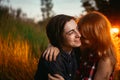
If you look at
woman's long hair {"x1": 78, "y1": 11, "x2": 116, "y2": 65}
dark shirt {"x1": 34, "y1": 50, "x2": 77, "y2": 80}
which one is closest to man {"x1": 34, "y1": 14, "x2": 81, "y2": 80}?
dark shirt {"x1": 34, "y1": 50, "x2": 77, "y2": 80}

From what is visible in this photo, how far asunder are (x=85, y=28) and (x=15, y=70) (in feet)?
8.65

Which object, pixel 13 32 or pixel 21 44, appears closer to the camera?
pixel 21 44

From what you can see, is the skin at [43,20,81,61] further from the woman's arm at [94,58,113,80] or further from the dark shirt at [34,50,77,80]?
the woman's arm at [94,58,113,80]

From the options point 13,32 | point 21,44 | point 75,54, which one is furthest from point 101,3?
point 75,54

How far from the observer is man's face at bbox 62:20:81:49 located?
15.7ft

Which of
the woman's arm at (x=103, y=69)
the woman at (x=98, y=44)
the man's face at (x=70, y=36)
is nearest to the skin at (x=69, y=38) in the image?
the man's face at (x=70, y=36)

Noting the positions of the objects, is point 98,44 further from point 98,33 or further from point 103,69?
point 103,69

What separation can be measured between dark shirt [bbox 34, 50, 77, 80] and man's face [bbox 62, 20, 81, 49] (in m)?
0.12

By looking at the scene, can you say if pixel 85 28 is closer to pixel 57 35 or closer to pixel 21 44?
pixel 57 35

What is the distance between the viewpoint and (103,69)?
4.92 metres

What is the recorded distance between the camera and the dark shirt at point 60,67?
185 inches

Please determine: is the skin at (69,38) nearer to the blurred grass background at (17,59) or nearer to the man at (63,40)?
the man at (63,40)

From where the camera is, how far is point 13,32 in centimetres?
944

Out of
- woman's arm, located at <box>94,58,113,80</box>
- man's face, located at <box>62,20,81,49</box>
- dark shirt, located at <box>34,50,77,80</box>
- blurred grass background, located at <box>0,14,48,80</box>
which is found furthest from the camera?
blurred grass background, located at <box>0,14,48,80</box>
